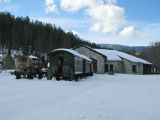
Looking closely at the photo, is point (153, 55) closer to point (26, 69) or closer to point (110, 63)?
point (110, 63)

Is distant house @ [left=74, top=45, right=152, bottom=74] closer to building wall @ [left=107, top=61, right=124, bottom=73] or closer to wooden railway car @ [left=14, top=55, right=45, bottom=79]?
building wall @ [left=107, top=61, right=124, bottom=73]

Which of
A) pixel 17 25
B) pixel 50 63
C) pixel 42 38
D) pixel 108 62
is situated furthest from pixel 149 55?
pixel 50 63

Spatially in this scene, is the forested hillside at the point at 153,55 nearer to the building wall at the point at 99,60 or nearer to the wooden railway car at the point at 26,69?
the building wall at the point at 99,60

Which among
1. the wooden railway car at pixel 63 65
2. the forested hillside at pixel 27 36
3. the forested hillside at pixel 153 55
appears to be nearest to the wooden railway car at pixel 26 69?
the wooden railway car at pixel 63 65

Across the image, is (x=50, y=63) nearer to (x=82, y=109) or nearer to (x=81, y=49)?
(x=82, y=109)

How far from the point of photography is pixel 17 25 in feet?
381

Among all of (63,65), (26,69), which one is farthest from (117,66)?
(26,69)

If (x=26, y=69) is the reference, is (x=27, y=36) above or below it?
above

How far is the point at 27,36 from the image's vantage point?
369ft

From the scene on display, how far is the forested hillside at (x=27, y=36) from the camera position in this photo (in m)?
109

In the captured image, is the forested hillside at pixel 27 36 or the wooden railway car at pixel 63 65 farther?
the forested hillside at pixel 27 36

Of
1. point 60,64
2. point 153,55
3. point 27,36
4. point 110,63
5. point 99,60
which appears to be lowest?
point 60,64

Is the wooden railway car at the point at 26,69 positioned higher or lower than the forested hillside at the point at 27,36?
lower

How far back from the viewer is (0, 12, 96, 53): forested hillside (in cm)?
10869
